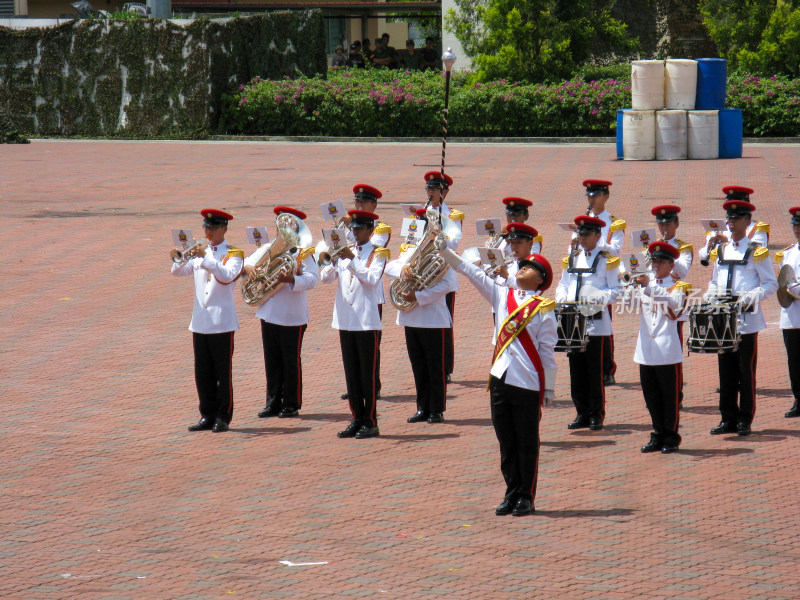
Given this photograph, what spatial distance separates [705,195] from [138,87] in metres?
19.2

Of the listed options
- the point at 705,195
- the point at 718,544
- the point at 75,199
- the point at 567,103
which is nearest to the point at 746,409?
the point at 718,544

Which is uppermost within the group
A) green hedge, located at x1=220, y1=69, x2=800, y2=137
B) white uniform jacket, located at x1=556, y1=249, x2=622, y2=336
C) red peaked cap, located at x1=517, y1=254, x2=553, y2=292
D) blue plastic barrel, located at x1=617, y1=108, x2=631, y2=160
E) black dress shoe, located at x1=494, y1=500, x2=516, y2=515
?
green hedge, located at x1=220, y1=69, x2=800, y2=137

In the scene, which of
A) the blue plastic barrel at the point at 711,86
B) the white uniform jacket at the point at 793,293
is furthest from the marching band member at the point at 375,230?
the blue plastic barrel at the point at 711,86

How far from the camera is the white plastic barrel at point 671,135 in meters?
26.8

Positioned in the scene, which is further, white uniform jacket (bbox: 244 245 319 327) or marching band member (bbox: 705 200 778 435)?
white uniform jacket (bbox: 244 245 319 327)

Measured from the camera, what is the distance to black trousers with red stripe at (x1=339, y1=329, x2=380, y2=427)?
30.7 ft

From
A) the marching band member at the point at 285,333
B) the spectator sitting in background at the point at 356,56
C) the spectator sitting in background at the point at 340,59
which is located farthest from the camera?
the spectator sitting in background at the point at 340,59

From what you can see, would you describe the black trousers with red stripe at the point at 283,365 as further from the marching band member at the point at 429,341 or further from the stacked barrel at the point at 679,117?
the stacked barrel at the point at 679,117

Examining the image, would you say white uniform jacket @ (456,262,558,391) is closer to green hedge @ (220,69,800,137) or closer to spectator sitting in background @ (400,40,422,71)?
green hedge @ (220,69,800,137)

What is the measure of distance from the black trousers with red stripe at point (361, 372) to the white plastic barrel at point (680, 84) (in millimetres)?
18805

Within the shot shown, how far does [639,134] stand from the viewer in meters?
26.9

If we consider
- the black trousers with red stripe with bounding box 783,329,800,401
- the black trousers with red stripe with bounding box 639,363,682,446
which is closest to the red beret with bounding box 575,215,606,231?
the black trousers with red stripe with bounding box 639,363,682,446

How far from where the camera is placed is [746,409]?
9211mm

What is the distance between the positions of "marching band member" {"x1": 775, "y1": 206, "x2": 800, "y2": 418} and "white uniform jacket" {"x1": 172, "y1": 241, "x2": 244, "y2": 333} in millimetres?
4391
